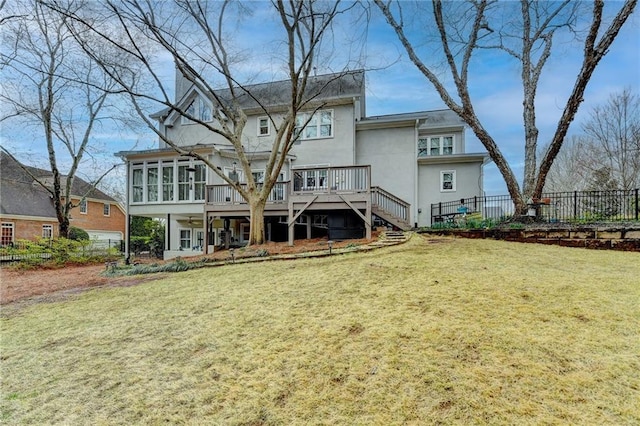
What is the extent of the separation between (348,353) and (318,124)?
48.0 feet

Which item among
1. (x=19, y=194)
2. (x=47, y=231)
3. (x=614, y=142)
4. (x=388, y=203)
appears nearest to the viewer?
(x=388, y=203)

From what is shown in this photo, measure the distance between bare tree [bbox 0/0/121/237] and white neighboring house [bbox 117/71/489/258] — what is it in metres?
3.62

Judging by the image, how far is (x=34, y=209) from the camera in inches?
952

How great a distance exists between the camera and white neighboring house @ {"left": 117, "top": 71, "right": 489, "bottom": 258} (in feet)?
48.7

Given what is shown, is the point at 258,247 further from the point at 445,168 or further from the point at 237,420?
the point at 445,168

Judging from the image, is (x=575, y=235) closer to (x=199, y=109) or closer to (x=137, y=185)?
(x=199, y=109)

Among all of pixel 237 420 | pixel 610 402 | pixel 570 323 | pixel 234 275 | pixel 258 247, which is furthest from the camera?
pixel 258 247

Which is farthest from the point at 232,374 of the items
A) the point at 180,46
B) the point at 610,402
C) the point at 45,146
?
the point at 45,146

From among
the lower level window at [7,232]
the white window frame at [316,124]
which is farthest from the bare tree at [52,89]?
the lower level window at [7,232]

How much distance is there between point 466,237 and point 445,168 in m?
6.93

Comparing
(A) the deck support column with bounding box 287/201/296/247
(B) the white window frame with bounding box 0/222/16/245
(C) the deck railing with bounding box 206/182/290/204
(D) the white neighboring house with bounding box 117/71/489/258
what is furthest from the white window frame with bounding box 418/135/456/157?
(B) the white window frame with bounding box 0/222/16/245

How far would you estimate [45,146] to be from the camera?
53.7 ft

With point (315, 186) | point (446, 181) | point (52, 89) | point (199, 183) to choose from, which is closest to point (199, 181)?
point (199, 183)

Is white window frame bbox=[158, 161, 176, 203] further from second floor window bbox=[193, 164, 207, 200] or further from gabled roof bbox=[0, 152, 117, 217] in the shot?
gabled roof bbox=[0, 152, 117, 217]
